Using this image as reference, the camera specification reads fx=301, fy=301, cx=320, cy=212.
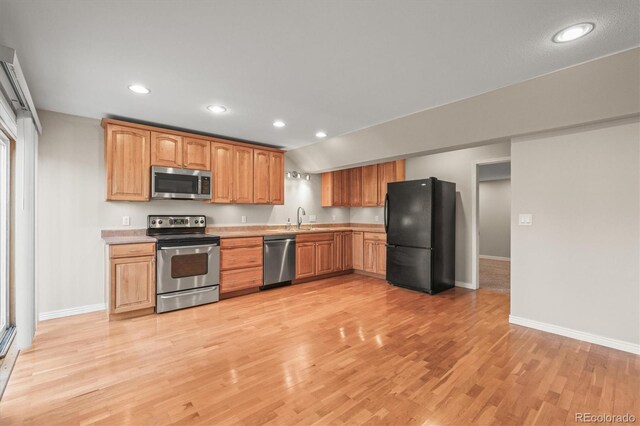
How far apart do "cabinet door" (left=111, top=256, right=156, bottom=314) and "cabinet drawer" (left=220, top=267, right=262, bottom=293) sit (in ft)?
2.93

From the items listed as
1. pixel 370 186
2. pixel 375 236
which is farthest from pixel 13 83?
pixel 370 186

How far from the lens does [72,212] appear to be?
363 cm

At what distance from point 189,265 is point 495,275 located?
221 inches

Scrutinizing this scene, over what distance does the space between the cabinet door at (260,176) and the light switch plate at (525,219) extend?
11.7 ft

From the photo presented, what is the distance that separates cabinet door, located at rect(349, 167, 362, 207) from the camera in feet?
20.4

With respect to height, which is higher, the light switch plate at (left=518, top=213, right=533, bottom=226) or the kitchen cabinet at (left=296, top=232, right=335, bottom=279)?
the light switch plate at (left=518, top=213, right=533, bottom=226)

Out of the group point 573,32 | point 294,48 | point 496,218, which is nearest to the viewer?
point 573,32

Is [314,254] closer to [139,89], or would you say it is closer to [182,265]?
[182,265]

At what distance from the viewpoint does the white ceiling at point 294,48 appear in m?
1.71

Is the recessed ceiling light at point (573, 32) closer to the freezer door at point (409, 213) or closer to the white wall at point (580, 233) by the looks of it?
the white wall at point (580, 233)

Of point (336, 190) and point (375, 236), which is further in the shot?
point (336, 190)

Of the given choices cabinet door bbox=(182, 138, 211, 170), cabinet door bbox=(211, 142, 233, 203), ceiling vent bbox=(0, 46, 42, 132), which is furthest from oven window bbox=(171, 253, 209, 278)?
ceiling vent bbox=(0, 46, 42, 132)

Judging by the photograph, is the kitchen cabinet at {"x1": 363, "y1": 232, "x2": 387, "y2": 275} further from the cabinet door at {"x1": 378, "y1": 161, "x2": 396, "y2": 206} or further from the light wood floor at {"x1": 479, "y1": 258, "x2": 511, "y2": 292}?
the light wood floor at {"x1": 479, "y1": 258, "x2": 511, "y2": 292}

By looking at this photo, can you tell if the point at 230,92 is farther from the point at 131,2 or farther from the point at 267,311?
the point at 267,311
